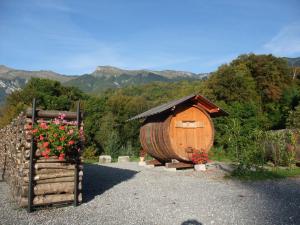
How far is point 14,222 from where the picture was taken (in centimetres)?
579

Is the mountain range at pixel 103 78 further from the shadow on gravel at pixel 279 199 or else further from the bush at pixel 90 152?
the shadow on gravel at pixel 279 199

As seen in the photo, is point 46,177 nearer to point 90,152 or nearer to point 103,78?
point 90,152

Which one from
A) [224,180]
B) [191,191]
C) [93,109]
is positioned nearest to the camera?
[191,191]

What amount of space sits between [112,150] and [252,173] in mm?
14931

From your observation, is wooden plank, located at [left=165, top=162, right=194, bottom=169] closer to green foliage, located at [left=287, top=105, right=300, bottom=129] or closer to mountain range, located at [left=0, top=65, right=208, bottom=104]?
green foliage, located at [left=287, top=105, right=300, bottom=129]

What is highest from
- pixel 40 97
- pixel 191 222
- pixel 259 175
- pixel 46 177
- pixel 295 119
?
pixel 40 97

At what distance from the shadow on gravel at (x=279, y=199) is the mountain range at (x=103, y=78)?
308ft

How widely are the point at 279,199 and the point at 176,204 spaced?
259cm

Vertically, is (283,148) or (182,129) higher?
(182,129)

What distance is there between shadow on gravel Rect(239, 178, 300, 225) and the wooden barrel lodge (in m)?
4.13

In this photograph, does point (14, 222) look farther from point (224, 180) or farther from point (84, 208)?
point (224, 180)

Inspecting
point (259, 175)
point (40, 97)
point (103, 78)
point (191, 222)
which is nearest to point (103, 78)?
point (103, 78)

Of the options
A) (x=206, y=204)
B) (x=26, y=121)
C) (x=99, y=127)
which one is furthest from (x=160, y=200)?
(x=99, y=127)

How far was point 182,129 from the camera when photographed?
538 inches
